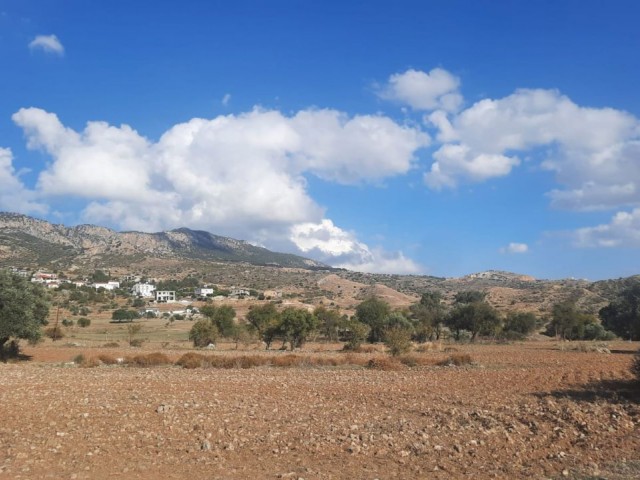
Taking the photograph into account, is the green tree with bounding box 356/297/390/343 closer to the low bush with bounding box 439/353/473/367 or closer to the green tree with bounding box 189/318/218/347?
the green tree with bounding box 189/318/218/347

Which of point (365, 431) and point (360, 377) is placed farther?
point (360, 377)

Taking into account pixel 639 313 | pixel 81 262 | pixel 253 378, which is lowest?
pixel 253 378

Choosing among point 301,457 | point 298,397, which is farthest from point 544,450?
point 298,397

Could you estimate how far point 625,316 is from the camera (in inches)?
2699

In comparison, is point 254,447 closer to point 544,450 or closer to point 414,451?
point 414,451

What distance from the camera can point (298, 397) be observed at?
67.7 ft

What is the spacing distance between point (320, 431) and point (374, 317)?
61.4 meters

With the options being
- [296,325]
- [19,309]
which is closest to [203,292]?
[296,325]

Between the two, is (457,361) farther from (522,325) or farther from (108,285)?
(108,285)

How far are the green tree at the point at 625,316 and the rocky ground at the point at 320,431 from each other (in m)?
50.6

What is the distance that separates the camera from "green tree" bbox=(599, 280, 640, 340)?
219 feet

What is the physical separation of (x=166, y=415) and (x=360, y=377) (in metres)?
15.0

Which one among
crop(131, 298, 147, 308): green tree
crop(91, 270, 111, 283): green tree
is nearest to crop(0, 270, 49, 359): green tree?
crop(131, 298, 147, 308): green tree

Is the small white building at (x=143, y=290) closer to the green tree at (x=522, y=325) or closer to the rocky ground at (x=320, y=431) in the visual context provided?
the green tree at (x=522, y=325)
